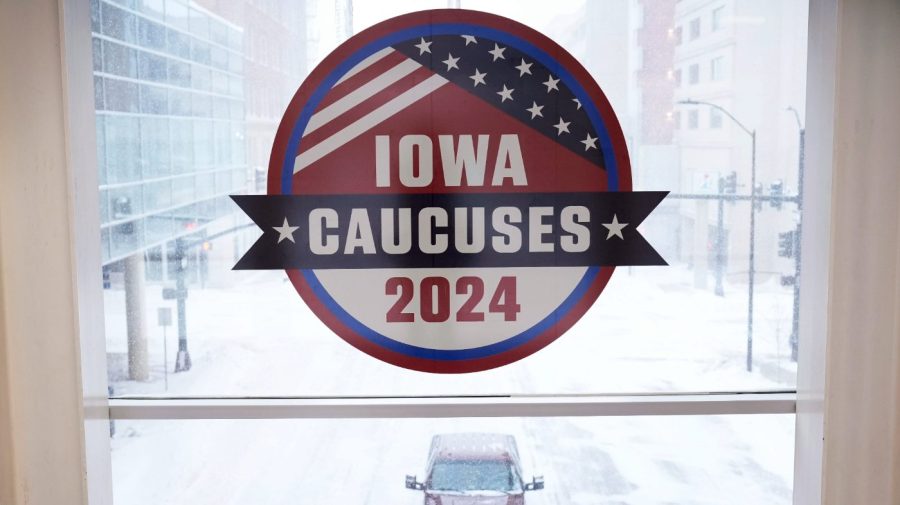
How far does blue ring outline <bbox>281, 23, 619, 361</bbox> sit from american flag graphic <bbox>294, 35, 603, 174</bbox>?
0.06ft

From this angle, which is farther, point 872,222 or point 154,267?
point 154,267

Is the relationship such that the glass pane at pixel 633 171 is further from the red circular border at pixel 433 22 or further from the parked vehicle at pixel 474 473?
the parked vehicle at pixel 474 473

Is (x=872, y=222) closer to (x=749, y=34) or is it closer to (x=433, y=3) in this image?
(x=749, y=34)

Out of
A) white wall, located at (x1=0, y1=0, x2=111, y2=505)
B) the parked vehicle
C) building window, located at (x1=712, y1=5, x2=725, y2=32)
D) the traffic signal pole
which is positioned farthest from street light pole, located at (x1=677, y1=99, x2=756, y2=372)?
white wall, located at (x1=0, y1=0, x2=111, y2=505)

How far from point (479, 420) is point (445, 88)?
1230 mm

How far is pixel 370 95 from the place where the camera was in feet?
8.78

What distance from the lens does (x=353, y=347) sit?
2740 mm

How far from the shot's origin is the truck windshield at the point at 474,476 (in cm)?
282

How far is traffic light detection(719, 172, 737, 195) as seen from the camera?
273 centimetres

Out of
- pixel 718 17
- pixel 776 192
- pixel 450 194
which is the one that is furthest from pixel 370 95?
pixel 776 192

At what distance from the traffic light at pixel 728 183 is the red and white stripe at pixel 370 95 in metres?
1.08

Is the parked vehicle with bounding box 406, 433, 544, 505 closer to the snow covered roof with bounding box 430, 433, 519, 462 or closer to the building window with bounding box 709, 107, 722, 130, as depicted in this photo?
the snow covered roof with bounding box 430, 433, 519, 462

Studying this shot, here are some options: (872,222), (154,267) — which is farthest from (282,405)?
(872,222)

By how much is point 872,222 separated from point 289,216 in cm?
201
